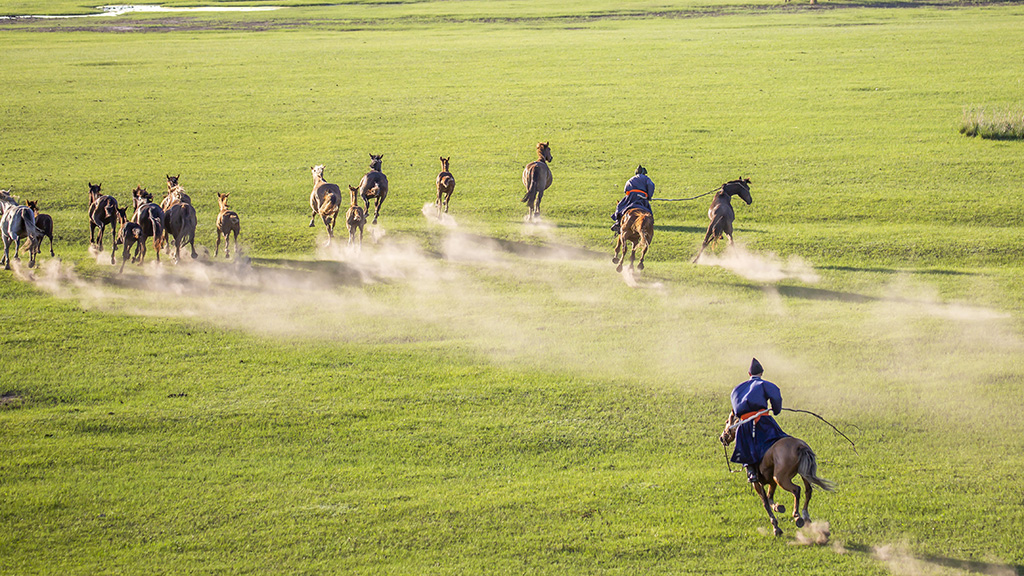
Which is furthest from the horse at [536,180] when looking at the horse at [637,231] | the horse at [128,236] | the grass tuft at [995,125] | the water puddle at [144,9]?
the water puddle at [144,9]

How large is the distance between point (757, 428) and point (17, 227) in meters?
17.8

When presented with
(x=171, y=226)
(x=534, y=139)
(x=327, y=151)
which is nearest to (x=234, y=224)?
(x=171, y=226)

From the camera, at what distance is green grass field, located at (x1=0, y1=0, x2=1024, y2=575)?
11602 mm

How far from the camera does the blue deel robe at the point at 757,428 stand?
11.4 metres

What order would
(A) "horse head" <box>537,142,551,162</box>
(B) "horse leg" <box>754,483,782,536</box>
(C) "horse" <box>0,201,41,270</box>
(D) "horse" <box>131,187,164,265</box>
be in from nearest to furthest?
(B) "horse leg" <box>754,483,782,536</box>
(D) "horse" <box>131,187,164,265</box>
(C) "horse" <box>0,201,41,270</box>
(A) "horse head" <box>537,142,551,162</box>

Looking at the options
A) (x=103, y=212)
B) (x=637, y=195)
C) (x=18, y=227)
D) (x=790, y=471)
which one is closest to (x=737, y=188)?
(x=637, y=195)

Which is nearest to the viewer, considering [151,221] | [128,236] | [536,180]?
[128,236]

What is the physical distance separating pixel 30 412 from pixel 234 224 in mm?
7702

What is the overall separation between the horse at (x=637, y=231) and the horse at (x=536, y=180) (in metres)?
4.60

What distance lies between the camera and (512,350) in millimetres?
16906

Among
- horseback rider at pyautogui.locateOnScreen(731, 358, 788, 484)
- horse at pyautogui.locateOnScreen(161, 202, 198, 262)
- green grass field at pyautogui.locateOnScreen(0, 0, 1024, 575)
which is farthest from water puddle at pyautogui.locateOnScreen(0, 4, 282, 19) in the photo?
horseback rider at pyautogui.locateOnScreen(731, 358, 788, 484)

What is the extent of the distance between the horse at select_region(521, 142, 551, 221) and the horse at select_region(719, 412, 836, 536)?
1439 cm

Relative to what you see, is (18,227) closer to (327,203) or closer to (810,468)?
(327,203)

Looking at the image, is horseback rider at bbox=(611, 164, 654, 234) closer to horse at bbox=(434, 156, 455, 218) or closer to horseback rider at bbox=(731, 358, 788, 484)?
horse at bbox=(434, 156, 455, 218)
